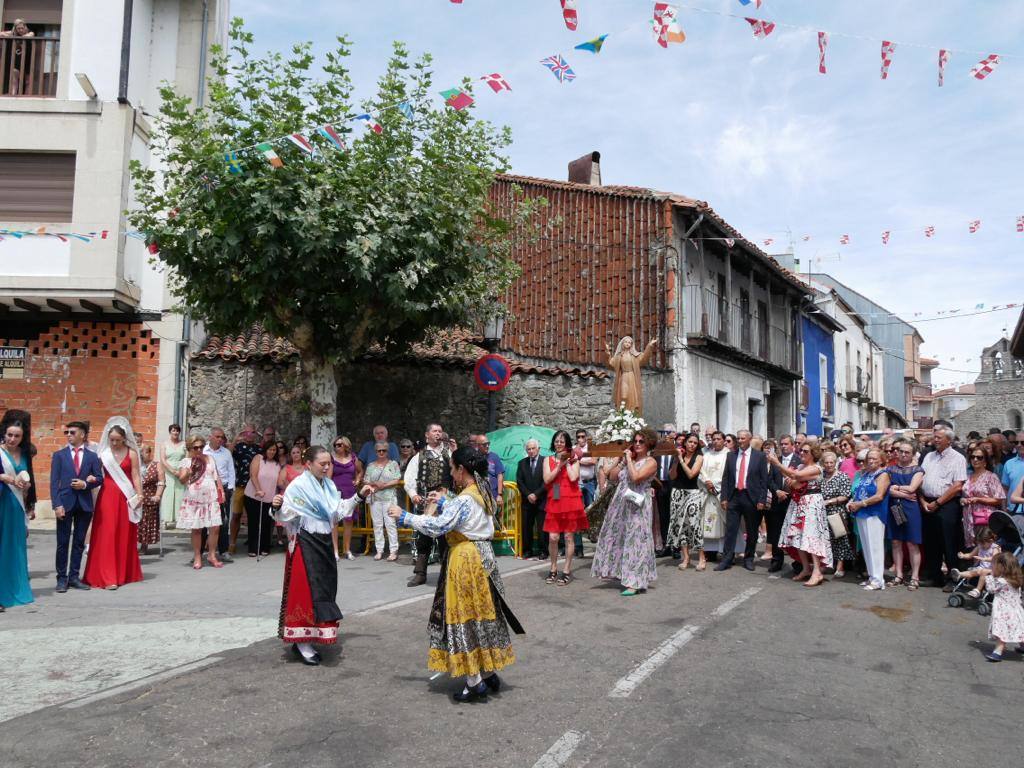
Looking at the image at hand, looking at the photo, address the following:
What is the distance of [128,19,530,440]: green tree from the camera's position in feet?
34.7

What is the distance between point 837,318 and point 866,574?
1029 inches

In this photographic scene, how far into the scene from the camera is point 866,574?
10.1 metres

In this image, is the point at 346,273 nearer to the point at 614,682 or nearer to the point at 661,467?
the point at 661,467

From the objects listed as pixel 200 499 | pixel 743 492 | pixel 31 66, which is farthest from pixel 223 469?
pixel 31 66

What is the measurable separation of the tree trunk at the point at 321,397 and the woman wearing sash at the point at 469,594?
272 inches

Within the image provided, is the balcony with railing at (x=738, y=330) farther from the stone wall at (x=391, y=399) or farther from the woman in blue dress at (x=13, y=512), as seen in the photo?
the woman in blue dress at (x=13, y=512)

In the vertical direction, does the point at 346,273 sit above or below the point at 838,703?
above

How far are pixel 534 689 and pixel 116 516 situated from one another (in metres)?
5.66

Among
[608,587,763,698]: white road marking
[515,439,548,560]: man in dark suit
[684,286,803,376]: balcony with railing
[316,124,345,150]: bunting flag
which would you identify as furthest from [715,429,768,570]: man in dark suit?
[684,286,803,376]: balcony with railing

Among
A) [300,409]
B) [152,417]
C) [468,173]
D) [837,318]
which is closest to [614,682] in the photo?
[468,173]

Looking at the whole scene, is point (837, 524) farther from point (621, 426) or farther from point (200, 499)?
point (200, 499)

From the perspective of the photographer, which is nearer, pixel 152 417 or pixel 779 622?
pixel 779 622

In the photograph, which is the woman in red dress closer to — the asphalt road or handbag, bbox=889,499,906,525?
the asphalt road

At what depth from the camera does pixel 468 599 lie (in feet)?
16.7
